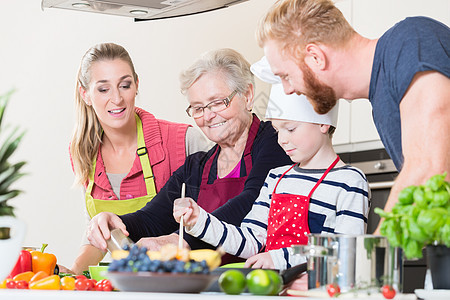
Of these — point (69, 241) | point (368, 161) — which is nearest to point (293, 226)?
point (368, 161)

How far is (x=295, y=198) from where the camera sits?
5.32 feet

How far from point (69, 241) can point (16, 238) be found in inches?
105

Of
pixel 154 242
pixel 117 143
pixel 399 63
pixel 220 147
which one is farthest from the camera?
pixel 117 143

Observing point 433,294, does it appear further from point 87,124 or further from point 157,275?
point 87,124

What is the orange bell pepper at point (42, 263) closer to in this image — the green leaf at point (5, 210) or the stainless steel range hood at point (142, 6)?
the green leaf at point (5, 210)

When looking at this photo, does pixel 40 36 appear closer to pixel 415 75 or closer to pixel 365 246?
pixel 415 75

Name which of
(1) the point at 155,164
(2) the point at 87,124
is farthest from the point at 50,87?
(1) the point at 155,164

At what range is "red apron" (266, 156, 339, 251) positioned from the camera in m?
1.61

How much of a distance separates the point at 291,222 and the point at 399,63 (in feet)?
1.70

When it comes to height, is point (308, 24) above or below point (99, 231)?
above

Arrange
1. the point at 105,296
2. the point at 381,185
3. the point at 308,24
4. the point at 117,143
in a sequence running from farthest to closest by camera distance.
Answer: the point at 381,185 → the point at 117,143 → the point at 308,24 → the point at 105,296

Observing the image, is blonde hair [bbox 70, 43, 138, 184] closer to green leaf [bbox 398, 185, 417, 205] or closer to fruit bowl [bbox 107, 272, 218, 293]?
fruit bowl [bbox 107, 272, 218, 293]

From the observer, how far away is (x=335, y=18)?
56.1 inches

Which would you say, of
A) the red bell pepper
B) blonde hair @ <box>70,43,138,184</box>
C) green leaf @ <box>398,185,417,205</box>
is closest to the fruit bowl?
green leaf @ <box>398,185,417,205</box>
